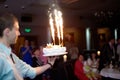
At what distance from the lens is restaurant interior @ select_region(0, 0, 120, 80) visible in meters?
8.91

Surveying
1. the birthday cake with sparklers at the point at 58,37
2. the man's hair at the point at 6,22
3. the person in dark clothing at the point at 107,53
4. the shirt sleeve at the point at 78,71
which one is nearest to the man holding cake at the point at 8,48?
the man's hair at the point at 6,22

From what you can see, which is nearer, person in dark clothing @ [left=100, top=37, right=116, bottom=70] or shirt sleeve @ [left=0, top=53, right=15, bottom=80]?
shirt sleeve @ [left=0, top=53, right=15, bottom=80]

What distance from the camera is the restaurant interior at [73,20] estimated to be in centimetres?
891

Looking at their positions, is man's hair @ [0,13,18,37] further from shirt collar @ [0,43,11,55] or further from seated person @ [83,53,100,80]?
seated person @ [83,53,100,80]

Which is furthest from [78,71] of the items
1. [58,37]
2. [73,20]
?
[73,20]

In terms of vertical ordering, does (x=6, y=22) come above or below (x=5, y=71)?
above

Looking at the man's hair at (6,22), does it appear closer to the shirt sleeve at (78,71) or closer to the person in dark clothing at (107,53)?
Answer: the shirt sleeve at (78,71)

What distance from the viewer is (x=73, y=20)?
40.7ft

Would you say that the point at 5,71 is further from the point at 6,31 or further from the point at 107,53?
the point at 107,53

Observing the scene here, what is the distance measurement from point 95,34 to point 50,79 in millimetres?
7246

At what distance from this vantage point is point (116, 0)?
873cm

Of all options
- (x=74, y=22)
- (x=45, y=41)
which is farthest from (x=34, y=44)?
(x=74, y=22)

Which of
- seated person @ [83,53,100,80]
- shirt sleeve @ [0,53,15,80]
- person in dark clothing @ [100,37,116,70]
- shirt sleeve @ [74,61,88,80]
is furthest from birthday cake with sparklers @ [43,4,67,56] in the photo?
person in dark clothing @ [100,37,116,70]

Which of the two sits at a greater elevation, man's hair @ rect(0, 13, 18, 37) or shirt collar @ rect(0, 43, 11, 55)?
man's hair @ rect(0, 13, 18, 37)
